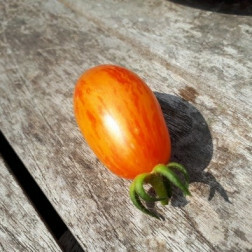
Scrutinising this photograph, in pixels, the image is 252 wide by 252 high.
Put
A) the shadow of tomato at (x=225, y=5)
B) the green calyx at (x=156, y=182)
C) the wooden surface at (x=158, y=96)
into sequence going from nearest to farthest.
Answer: the green calyx at (x=156, y=182), the wooden surface at (x=158, y=96), the shadow of tomato at (x=225, y=5)

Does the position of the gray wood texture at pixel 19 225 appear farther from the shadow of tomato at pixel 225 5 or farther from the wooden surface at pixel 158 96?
the shadow of tomato at pixel 225 5

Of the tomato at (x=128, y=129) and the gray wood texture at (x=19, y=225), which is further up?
the tomato at (x=128, y=129)

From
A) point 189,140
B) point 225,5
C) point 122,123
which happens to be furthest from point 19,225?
point 225,5

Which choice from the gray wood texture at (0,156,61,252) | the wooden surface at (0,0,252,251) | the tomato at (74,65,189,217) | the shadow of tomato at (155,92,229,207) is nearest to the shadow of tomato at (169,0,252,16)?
the wooden surface at (0,0,252,251)

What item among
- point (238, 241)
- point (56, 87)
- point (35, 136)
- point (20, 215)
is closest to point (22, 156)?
point (35, 136)

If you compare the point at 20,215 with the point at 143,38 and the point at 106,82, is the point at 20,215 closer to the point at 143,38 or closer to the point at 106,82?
the point at 106,82

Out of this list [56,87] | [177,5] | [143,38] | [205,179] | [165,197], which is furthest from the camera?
[177,5]

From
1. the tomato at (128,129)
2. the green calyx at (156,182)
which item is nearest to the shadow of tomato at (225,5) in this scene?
the tomato at (128,129)
